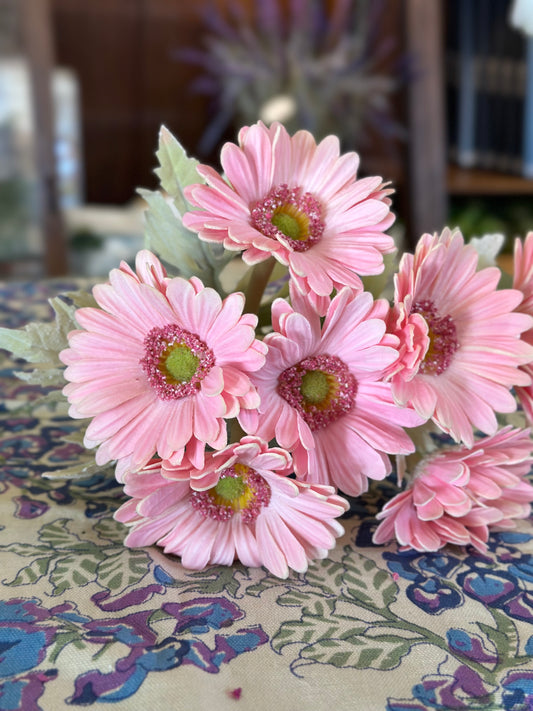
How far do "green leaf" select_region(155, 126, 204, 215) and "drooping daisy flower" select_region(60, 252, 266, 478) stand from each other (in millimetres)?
82

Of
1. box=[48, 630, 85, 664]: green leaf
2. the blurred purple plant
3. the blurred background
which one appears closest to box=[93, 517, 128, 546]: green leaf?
box=[48, 630, 85, 664]: green leaf

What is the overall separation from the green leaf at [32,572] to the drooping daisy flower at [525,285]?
30cm

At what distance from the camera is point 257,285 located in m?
0.52

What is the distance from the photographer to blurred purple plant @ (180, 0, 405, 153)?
85.5 inches

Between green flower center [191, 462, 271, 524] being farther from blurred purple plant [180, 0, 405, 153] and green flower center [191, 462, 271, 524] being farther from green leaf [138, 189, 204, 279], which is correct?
blurred purple plant [180, 0, 405, 153]

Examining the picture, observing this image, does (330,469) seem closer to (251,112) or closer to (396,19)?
(251,112)

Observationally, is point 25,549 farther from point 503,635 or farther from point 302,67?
point 302,67

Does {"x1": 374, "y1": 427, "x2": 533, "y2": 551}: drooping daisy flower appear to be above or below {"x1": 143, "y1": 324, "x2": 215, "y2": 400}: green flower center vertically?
below

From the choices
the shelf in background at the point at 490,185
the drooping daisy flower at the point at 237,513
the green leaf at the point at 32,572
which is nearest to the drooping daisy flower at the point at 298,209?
the drooping daisy flower at the point at 237,513

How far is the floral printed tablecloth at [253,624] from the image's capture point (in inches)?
14.0

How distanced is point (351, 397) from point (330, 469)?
43 millimetres

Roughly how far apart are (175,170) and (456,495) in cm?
26

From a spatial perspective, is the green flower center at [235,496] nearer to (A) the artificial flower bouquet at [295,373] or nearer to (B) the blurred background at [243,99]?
(A) the artificial flower bouquet at [295,373]

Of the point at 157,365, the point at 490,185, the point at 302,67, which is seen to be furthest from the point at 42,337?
the point at 490,185
